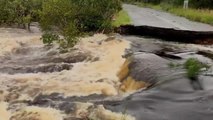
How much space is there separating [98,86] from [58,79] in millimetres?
1651

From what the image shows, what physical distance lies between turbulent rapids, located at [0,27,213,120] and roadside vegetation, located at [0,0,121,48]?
30.2 inches

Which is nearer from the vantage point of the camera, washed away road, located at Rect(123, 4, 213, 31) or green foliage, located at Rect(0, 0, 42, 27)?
washed away road, located at Rect(123, 4, 213, 31)

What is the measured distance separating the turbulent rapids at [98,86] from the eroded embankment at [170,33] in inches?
151

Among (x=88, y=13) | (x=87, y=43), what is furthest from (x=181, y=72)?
(x=88, y=13)

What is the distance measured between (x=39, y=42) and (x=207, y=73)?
35.8 ft

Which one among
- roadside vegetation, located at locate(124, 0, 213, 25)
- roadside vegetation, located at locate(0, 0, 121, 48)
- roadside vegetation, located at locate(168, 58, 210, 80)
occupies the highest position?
roadside vegetation, located at locate(168, 58, 210, 80)

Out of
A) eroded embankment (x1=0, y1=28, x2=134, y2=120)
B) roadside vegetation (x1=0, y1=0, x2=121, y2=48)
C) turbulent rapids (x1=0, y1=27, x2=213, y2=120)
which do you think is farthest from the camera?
roadside vegetation (x1=0, y1=0, x2=121, y2=48)

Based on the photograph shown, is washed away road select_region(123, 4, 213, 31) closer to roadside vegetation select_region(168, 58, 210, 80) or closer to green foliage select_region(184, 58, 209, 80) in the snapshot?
roadside vegetation select_region(168, 58, 210, 80)

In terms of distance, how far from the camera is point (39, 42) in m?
20.6

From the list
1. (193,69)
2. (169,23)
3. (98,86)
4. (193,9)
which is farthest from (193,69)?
(193,9)

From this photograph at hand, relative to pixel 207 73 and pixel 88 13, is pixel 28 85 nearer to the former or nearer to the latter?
pixel 207 73

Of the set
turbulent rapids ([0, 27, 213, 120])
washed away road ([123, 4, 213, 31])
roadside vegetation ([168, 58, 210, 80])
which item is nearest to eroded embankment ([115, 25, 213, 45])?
washed away road ([123, 4, 213, 31])

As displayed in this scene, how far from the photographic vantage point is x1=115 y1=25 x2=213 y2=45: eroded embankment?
21.2m

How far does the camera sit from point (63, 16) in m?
20.6
